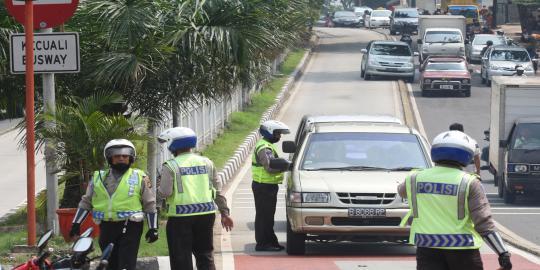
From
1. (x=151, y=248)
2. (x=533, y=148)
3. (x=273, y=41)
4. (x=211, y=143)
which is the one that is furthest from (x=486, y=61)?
(x=151, y=248)

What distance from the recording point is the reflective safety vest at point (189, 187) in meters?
10.6

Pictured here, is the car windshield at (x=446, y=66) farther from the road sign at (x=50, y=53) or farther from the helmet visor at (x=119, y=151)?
the helmet visor at (x=119, y=151)

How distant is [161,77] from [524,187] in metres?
9.35

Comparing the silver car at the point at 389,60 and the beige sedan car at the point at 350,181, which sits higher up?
the beige sedan car at the point at 350,181

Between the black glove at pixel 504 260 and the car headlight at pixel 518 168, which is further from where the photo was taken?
the car headlight at pixel 518 168

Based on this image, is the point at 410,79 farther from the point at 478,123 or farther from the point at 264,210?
the point at 264,210

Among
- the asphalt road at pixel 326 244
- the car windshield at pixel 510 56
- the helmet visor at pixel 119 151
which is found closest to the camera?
the helmet visor at pixel 119 151

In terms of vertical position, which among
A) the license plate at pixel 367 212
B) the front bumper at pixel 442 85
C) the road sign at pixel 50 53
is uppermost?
the road sign at pixel 50 53

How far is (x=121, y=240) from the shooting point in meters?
10.4

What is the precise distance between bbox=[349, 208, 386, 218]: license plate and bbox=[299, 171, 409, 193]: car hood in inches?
8.0

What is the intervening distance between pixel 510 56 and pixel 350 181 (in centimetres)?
3573

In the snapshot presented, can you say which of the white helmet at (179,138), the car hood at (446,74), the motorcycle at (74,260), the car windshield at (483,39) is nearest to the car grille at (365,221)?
the white helmet at (179,138)

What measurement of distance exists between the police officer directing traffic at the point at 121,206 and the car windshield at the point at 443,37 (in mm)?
46226

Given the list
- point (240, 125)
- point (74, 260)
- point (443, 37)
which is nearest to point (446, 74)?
point (443, 37)
